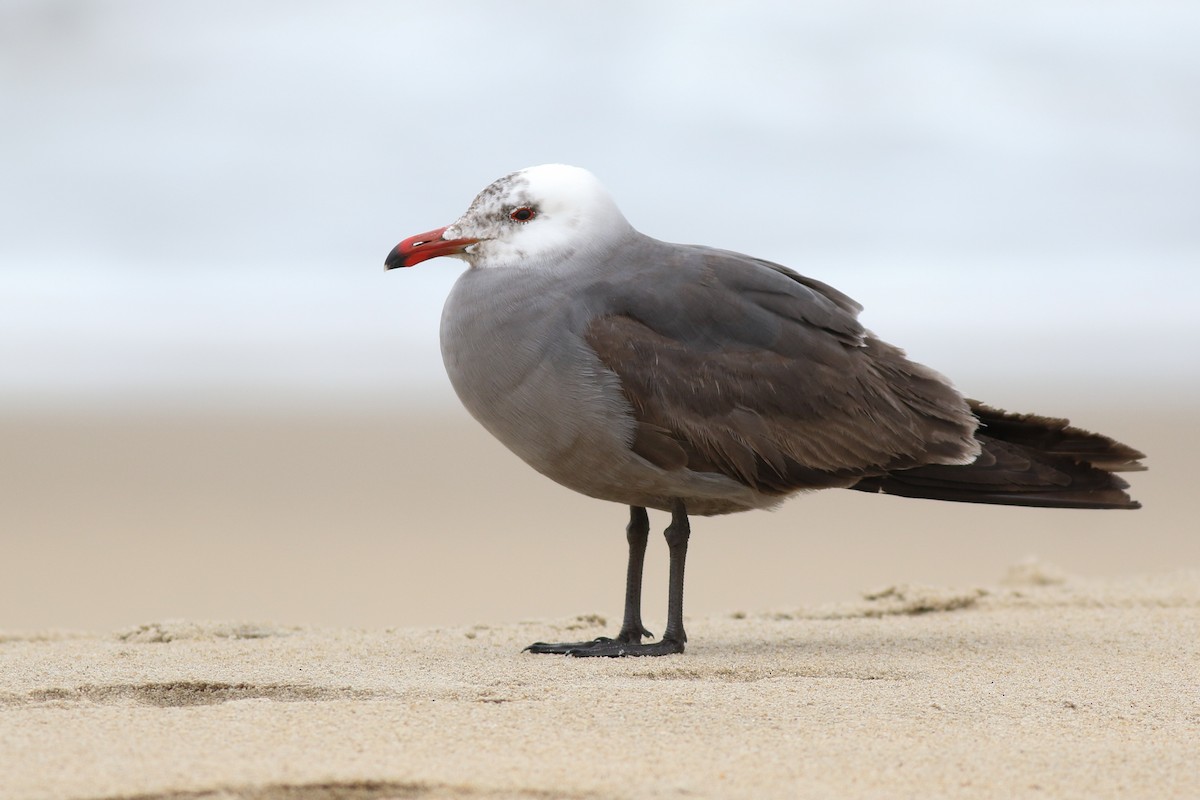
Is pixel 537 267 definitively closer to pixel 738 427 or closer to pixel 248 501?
pixel 738 427

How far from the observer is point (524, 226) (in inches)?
215

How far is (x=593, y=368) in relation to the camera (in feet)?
16.3

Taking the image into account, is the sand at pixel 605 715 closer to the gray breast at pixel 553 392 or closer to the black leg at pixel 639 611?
the black leg at pixel 639 611

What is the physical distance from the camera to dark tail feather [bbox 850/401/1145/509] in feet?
17.7

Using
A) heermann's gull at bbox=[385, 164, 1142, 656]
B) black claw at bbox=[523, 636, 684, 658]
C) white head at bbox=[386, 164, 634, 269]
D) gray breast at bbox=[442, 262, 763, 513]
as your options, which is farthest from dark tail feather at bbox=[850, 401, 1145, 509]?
white head at bbox=[386, 164, 634, 269]

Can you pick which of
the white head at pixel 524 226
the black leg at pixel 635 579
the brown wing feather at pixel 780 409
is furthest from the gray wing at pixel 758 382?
the black leg at pixel 635 579

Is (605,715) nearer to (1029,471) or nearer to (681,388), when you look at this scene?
(681,388)

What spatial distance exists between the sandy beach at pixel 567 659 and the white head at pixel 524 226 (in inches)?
55.5

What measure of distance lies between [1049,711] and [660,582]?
6667mm

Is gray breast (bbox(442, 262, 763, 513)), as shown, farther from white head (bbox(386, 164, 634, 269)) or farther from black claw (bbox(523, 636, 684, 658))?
black claw (bbox(523, 636, 684, 658))

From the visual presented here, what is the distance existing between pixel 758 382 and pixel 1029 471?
1129 millimetres

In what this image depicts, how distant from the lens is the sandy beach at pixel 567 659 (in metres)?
3.18

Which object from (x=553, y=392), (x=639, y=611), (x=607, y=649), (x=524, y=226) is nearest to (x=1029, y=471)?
(x=639, y=611)

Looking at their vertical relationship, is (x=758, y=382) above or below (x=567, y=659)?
above
